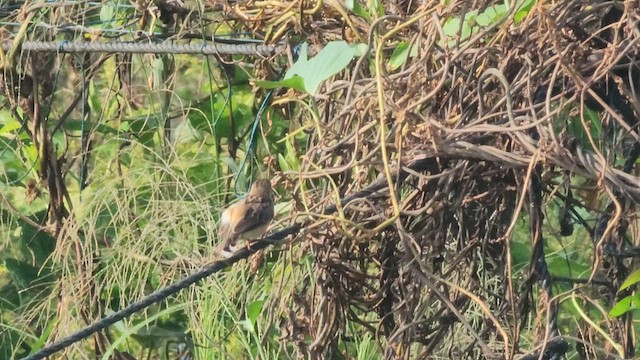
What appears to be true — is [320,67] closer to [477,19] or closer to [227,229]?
[477,19]

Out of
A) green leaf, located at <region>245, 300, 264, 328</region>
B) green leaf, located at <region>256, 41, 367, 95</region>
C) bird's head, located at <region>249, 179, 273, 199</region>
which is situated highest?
green leaf, located at <region>256, 41, 367, 95</region>

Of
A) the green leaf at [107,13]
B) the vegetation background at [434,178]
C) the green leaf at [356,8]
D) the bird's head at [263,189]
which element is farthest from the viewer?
the green leaf at [107,13]

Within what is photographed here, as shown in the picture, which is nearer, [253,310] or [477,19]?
[477,19]

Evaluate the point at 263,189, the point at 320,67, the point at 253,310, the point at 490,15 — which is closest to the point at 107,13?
the point at 263,189

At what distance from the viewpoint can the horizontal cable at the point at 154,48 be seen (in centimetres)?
265

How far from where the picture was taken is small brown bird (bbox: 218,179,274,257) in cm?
243

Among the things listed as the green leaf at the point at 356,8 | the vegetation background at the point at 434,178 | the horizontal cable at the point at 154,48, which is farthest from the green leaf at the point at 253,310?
the green leaf at the point at 356,8

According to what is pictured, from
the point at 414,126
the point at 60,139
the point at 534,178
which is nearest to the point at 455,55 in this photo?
the point at 414,126

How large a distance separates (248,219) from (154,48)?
1.92ft

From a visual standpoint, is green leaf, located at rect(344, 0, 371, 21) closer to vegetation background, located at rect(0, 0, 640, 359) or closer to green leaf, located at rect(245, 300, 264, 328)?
vegetation background, located at rect(0, 0, 640, 359)

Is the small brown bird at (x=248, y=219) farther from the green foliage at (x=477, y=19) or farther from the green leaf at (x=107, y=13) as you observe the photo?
the green leaf at (x=107, y=13)

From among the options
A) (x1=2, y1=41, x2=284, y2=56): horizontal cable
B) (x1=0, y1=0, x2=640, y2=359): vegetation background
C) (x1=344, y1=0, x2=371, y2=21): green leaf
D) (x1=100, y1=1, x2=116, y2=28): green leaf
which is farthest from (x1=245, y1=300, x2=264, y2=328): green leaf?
(x1=100, y1=1, x2=116, y2=28): green leaf

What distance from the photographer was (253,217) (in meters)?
2.45

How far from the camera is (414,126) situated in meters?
2.13
